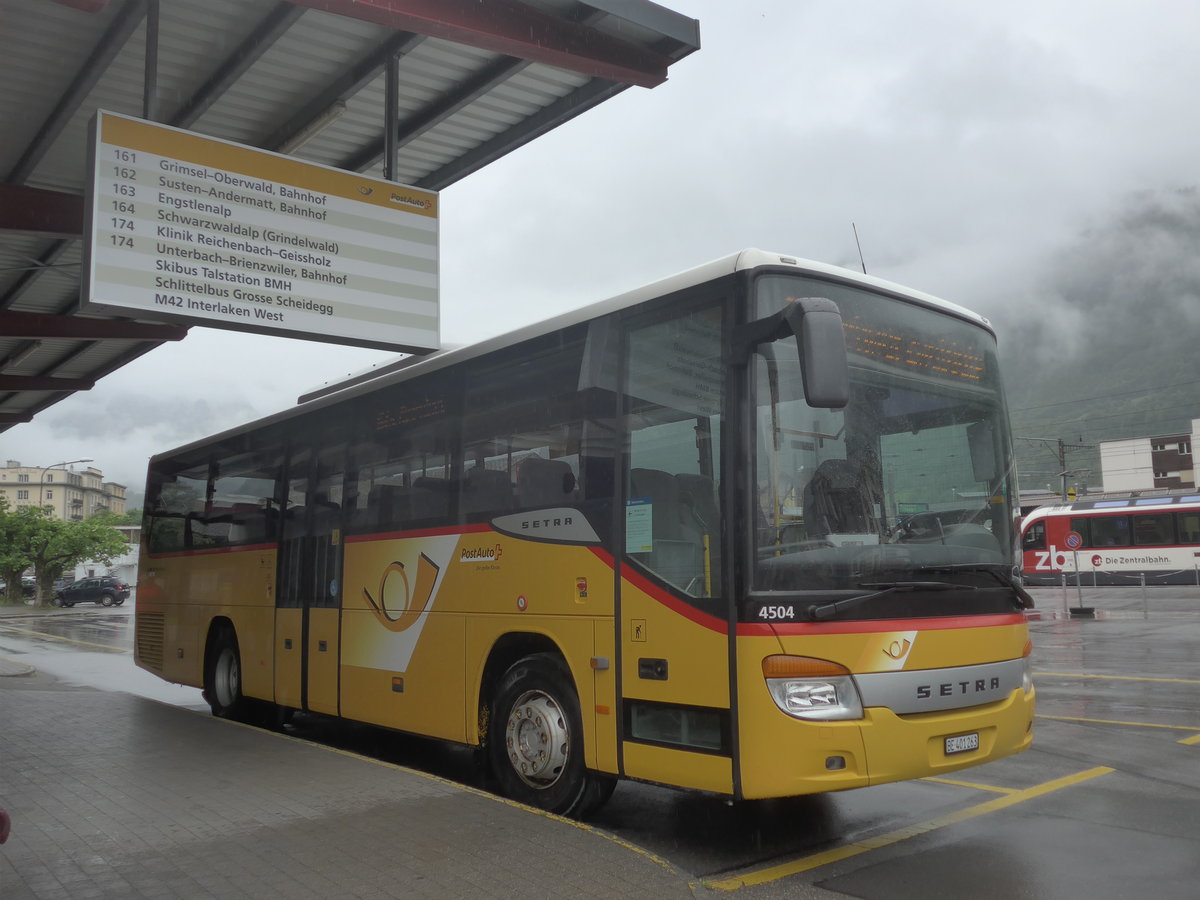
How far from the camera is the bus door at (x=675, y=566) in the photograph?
5609mm

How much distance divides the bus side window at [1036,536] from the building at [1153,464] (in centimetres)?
5792

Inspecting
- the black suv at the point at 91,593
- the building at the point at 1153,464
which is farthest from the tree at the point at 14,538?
the building at the point at 1153,464

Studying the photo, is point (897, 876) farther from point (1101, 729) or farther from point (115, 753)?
point (115, 753)

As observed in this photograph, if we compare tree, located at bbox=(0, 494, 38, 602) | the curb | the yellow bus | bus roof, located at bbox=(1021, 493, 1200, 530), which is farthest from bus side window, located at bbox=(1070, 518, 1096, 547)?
tree, located at bbox=(0, 494, 38, 602)

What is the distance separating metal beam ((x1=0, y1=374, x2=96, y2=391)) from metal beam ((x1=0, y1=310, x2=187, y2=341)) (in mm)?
4418

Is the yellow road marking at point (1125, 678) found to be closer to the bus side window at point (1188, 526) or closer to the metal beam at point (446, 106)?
the metal beam at point (446, 106)

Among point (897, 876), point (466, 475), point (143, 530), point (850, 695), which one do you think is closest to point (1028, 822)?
point (897, 876)

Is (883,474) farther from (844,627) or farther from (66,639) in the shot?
(66,639)

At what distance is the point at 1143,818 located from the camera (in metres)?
6.43

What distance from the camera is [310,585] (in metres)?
9.91

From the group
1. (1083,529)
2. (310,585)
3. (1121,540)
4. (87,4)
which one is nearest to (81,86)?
(87,4)

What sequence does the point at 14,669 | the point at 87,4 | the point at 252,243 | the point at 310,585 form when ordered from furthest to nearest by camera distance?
the point at 14,669, the point at 310,585, the point at 252,243, the point at 87,4

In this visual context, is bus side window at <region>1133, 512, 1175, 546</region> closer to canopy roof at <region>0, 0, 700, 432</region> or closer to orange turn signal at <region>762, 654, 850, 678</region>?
canopy roof at <region>0, 0, 700, 432</region>

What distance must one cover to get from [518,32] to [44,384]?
1520cm
